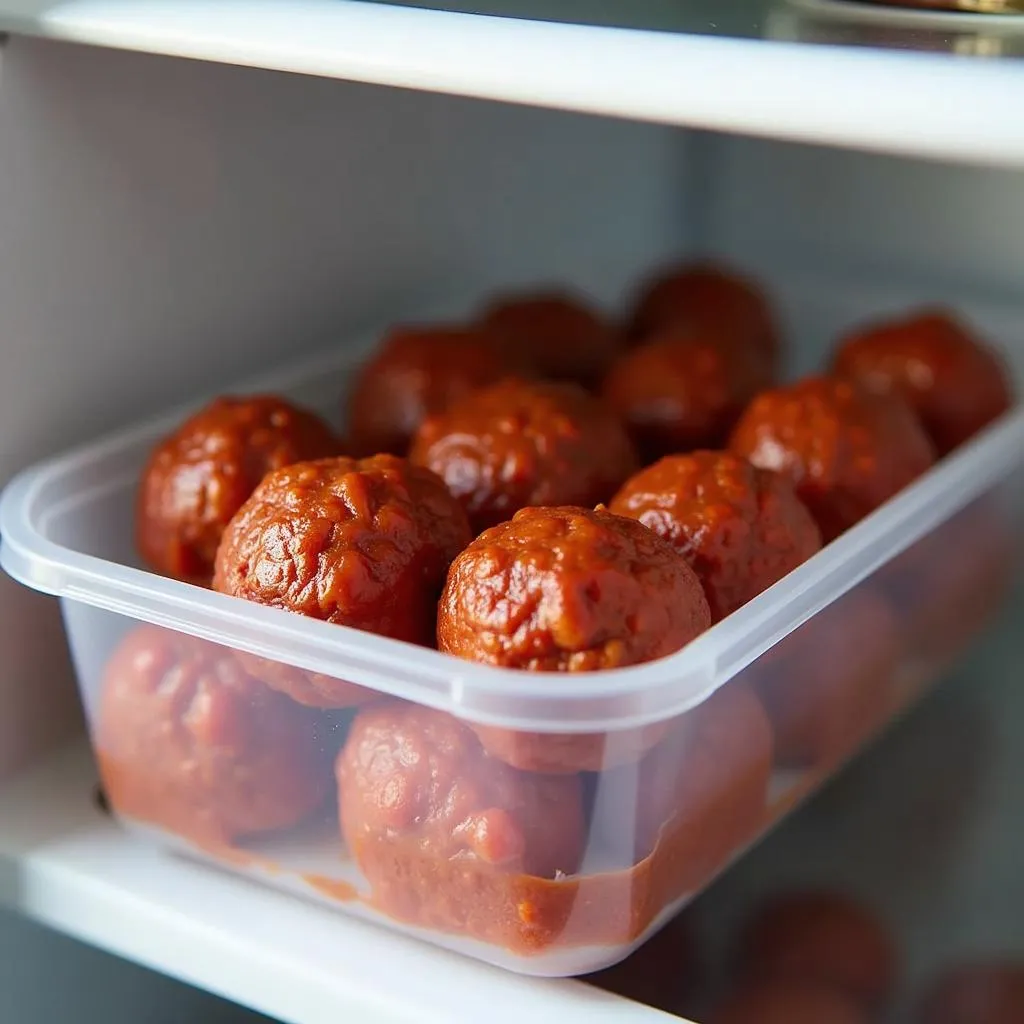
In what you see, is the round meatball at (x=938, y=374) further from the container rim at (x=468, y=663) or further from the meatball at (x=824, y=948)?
the meatball at (x=824, y=948)

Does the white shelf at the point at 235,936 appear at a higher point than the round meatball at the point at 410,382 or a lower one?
lower

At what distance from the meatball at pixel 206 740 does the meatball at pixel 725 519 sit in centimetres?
18

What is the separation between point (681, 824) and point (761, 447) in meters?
0.21

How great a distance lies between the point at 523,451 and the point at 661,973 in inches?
12.9

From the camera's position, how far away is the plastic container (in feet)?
1.97

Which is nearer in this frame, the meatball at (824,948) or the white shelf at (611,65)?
the white shelf at (611,65)

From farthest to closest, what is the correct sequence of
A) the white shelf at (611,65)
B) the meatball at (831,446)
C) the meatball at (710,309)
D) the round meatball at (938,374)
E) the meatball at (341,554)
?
the meatball at (710,309) → the round meatball at (938,374) → the meatball at (831,446) → the meatball at (341,554) → the white shelf at (611,65)

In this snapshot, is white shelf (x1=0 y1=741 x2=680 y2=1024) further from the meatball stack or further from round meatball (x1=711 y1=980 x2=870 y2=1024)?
round meatball (x1=711 y1=980 x2=870 y2=1024)

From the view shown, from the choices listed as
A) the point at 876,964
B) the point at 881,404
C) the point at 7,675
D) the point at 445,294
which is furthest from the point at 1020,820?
the point at 7,675

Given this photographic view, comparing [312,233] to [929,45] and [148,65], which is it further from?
[929,45]

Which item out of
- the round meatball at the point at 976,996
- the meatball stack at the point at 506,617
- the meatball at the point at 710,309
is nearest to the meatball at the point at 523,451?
the meatball stack at the point at 506,617

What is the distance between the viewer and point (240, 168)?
867mm

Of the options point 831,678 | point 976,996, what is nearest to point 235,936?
point 831,678

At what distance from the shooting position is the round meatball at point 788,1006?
84cm
